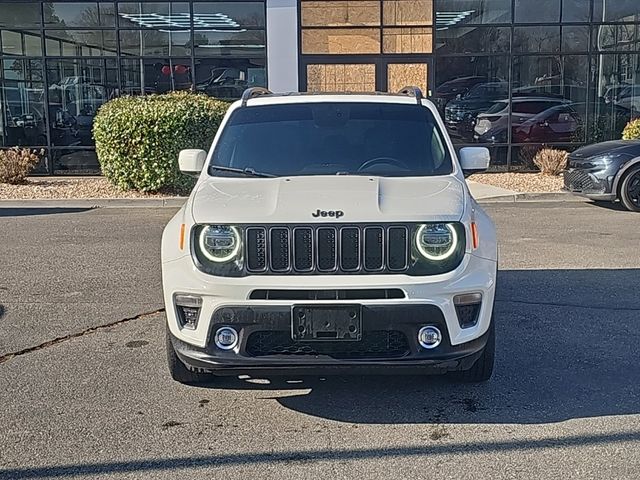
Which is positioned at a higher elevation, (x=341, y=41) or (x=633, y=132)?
(x=341, y=41)

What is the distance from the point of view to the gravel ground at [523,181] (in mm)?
14862

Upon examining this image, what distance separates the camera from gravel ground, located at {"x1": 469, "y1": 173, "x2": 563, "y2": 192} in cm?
1486

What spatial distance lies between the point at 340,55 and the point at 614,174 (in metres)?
8.02

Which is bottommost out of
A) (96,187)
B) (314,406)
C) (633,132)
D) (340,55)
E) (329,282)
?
(314,406)

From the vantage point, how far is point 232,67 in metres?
17.9

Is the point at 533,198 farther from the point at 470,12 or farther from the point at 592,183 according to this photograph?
the point at 470,12

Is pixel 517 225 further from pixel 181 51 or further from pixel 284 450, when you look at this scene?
pixel 181 51

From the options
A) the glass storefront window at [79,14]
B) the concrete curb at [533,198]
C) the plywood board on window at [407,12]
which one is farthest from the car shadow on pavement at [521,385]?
the glass storefront window at [79,14]

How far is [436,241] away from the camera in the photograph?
4250mm

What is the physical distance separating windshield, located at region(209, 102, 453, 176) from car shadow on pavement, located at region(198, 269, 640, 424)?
1352 millimetres

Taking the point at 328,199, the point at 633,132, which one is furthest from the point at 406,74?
the point at 328,199

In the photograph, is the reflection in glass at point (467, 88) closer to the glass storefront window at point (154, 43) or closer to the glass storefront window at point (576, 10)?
the glass storefront window at point (576, 10)

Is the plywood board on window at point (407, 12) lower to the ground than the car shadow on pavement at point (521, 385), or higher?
higher

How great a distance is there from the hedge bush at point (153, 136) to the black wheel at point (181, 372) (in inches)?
376
